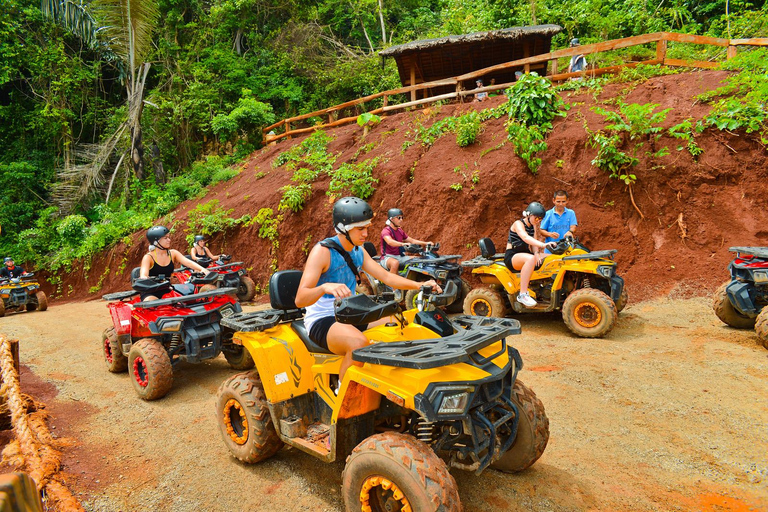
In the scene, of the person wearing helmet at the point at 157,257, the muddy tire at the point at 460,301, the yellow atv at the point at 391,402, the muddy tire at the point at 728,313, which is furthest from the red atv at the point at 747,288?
the person wearing helmet at the point at 157,257

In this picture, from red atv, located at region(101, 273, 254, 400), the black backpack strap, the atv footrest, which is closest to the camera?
the black backpack strap

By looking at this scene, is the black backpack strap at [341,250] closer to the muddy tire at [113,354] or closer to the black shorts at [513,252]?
the muddy tire at [113,354]

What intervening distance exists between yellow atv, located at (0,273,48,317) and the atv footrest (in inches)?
514

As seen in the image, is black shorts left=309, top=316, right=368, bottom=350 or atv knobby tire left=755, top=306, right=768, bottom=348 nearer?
black shorts left=309, top=316, right=368, bottom=350

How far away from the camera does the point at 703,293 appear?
816 cm

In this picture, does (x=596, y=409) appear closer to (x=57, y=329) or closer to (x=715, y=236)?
(x=715, y=236)

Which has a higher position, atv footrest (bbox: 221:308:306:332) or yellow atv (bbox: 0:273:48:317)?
atv footrest (bbox: 221:308:306:332)

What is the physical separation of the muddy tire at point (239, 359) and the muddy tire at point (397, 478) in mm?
3746

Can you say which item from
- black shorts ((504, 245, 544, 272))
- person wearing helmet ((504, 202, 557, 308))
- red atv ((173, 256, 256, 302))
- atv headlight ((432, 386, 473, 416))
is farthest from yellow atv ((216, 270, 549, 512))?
red atv ((173, 256, 256, 302))

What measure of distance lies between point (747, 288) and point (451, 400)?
584 cm

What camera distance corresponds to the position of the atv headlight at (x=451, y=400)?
8.03 feet

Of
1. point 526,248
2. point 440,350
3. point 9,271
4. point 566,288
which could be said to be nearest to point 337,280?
point 440,350

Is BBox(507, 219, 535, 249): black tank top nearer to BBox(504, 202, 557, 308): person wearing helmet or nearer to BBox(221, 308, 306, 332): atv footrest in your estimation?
BBox(504, 202, 557, 308): person wearing helmet

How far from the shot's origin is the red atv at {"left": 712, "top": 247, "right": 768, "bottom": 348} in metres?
5.98
